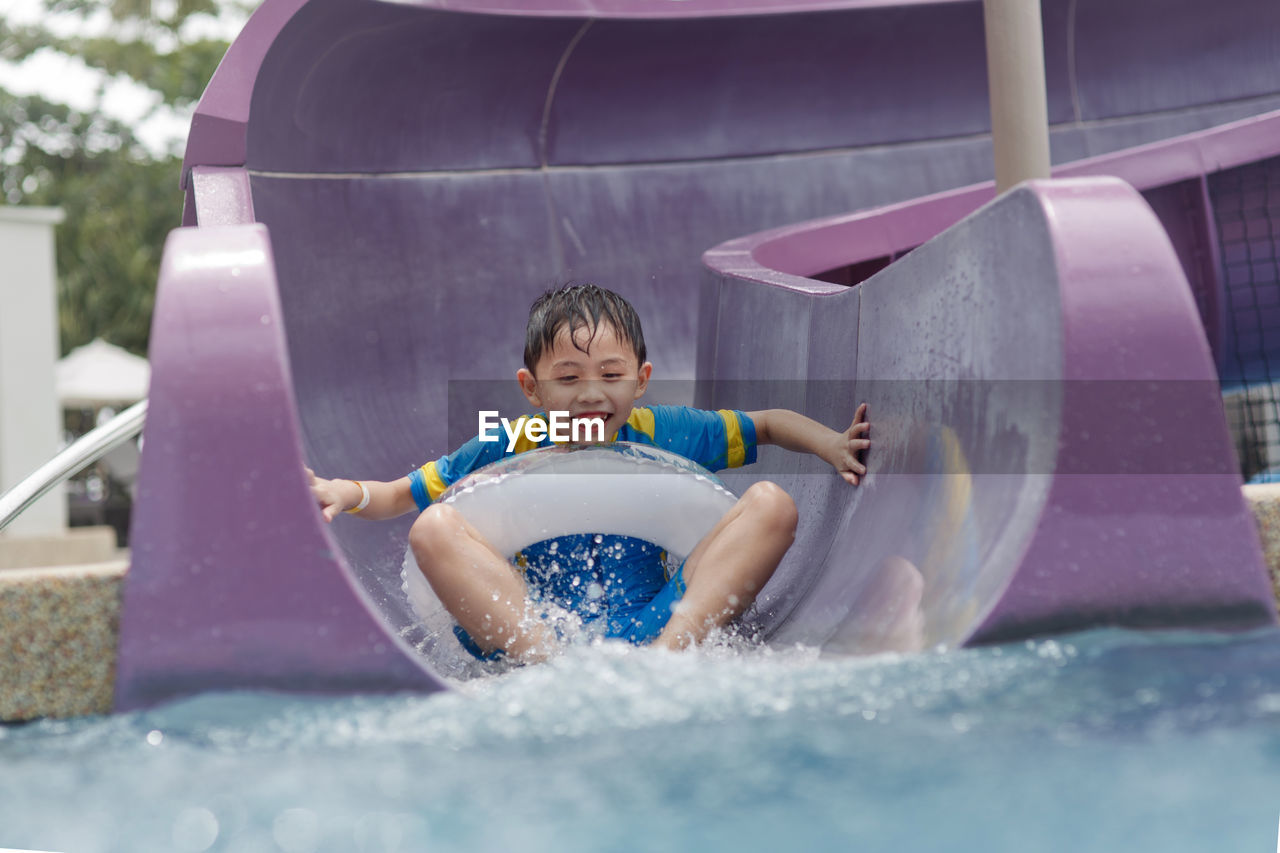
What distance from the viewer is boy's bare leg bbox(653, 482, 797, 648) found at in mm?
2193

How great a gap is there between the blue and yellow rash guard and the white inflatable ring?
0.05 m

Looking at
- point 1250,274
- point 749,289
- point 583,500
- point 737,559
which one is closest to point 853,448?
point 737,559

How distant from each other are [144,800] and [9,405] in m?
10.9

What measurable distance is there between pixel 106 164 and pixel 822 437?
2103 centimetres

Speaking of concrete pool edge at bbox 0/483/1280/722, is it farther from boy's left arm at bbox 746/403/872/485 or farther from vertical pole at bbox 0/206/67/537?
vertical pole at bbox 0/206/67/537

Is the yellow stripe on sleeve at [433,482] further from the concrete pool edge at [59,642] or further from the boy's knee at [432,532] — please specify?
the concrete pool edge at [59,642]

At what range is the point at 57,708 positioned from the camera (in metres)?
1.72

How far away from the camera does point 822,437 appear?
2.71 m

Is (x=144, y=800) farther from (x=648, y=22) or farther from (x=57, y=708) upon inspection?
(x=648, y=22)

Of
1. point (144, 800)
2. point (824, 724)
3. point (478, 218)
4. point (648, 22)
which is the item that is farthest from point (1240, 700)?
point (648, 22)

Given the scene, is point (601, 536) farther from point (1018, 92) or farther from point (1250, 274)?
point (1250, 274)

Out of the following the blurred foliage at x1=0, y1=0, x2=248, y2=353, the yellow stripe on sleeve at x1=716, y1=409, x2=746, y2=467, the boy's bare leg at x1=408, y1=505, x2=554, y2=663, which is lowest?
the boy's bare leg at x1=408, y1=505, x2=554, y2=663

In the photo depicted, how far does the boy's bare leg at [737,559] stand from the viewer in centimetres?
219

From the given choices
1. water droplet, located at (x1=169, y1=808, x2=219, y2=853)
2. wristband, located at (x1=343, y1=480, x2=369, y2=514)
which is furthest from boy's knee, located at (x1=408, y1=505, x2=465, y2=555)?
water droplet, located at (x1=169, y1=808, x2=219, y2=853)
